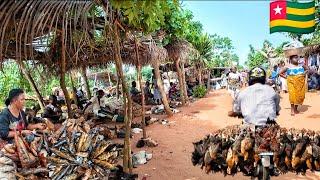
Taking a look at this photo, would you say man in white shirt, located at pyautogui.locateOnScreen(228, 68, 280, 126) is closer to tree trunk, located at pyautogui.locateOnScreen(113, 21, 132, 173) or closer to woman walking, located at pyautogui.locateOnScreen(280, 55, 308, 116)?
tree trunk, located at pyautogui.locateOnScreen(113, 21, 132, 173)

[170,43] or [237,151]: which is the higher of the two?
[170,43]

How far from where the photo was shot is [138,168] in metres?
8.11

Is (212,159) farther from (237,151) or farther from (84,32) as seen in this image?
(84,32)

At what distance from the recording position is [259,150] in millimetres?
4504

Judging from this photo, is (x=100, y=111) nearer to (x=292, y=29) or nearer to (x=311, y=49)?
(x=292, y=29)

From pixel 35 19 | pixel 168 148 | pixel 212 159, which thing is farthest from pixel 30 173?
pixel 168 148

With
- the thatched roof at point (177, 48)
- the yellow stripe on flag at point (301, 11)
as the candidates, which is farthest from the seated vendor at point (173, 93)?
the yellow stripe on flag at point (301, 11)

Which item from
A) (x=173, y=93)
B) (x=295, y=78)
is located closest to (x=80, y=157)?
(x=295, y=78)

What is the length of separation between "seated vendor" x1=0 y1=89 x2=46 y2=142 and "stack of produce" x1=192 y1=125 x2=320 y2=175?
8.71 feet

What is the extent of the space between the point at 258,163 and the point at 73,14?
3038 millimetres

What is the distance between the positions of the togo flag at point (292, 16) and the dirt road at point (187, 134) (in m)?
2.93

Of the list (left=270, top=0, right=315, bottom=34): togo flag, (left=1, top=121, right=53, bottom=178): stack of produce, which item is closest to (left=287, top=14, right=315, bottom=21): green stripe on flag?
(left=270, top=0, right=315, bottom=34): togo flag

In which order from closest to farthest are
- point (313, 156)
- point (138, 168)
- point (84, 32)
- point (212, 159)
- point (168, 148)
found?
point (313, 156), point (212, 159), point (84, 32), point (138, 168), point (168, 148)

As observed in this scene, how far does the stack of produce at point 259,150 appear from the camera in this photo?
175 inches
